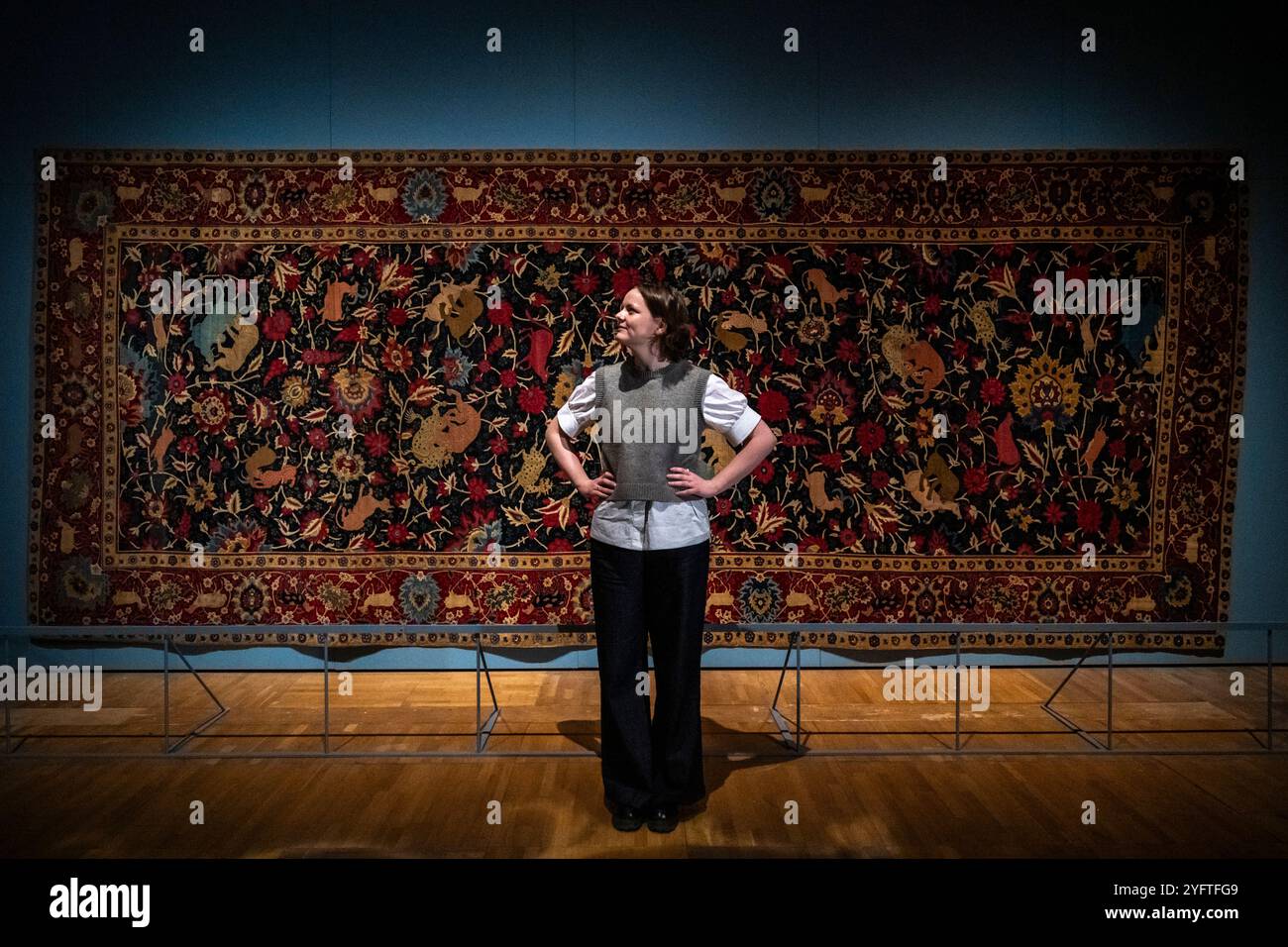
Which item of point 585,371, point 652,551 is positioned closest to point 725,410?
point 652,551

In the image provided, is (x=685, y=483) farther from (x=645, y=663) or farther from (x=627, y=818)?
(x=627, y=818)

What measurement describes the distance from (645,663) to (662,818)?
0.43 metres

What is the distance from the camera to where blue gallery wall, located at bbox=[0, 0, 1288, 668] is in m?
4.55

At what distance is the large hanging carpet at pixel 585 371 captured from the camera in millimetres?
4543

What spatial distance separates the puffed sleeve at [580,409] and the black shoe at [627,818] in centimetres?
108

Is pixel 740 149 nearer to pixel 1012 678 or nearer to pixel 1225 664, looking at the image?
pixel 1012 678

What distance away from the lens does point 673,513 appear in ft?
9.48

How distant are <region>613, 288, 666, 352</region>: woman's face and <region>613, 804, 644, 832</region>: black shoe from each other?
1.29 metres

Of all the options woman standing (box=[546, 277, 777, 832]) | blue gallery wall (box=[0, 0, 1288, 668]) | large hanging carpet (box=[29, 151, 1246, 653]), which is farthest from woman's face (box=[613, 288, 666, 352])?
blue gallery wall (box=[0, 0, 1288, 668])

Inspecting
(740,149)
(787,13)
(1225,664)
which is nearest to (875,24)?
(787,13)

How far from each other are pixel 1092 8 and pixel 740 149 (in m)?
1.67

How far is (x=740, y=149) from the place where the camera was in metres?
4.56

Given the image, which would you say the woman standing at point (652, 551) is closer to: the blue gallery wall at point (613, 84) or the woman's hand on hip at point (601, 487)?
the woman's hand on hip at point (601, 487)

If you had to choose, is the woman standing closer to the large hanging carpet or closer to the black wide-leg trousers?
the black wide-leg trousers
